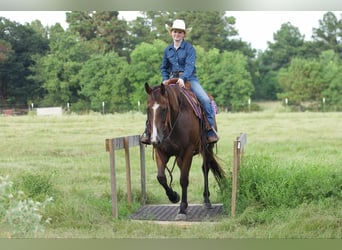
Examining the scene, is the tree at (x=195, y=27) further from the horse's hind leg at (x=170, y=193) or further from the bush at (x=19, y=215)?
the bush at (x=19, y=215)

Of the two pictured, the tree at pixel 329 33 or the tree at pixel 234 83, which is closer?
the tree at pixel 329 33

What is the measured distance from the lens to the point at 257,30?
6879 millimetres

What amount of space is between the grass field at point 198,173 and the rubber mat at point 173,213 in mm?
112

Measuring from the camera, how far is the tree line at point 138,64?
6930 millimetres

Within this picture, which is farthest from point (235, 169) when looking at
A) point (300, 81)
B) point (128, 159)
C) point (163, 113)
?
point (300, 81)

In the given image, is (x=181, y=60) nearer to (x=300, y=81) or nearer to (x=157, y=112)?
(x=157, y=112)

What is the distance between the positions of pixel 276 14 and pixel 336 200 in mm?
1785

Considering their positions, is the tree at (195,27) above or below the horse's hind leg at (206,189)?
above

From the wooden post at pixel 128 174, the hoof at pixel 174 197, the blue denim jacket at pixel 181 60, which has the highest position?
the blue denim jacket at pixel 181 60

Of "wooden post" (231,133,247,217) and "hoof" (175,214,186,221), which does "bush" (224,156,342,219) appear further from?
"hoof" (175,214,186,221)

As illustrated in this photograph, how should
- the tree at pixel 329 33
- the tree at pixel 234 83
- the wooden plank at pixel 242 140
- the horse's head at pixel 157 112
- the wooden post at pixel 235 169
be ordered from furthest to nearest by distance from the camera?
the tree at pixel 234 83 → the tree at pixel 329 33 → the wooden plank at pixel 242 140 → the wooden post at pixel 235 169 → the horse's head at pixel 157 112

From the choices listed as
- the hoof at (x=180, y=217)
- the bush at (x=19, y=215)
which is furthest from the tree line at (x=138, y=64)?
the hoof at (x=180, y=217)

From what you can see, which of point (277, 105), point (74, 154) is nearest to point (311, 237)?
point (277, 105)

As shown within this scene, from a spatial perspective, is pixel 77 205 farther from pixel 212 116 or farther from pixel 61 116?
pixel 212 116
